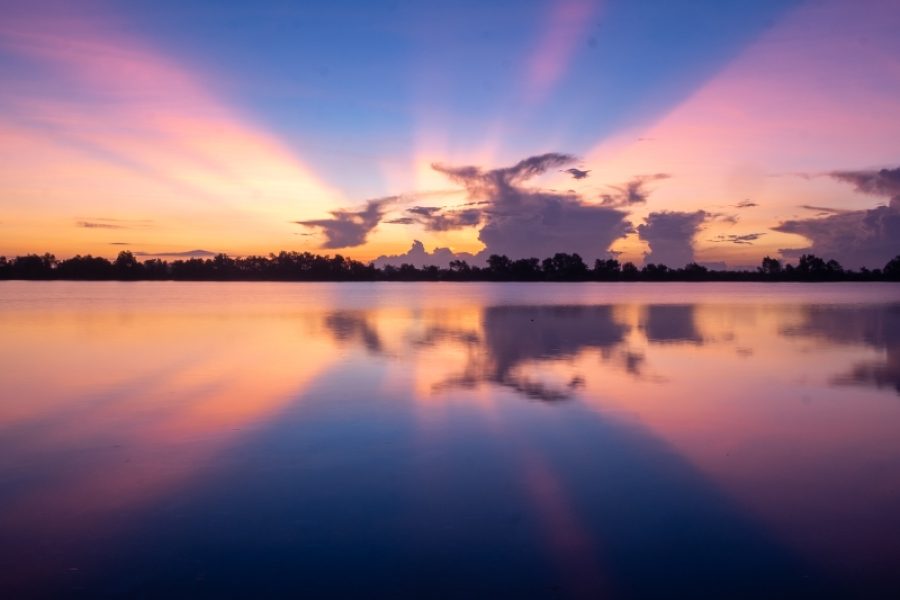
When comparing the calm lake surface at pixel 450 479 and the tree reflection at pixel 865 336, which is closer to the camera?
the calm lake surface at pixel 450 479

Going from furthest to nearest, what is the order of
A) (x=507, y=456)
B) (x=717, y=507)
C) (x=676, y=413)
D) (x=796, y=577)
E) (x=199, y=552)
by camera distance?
(x=676, y=413) < (x=507, y=456) < (x=717, y=507) < (x=199, y=552) < (x=796, y=577)

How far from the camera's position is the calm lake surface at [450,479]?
4.88 metres

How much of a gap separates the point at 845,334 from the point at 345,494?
70.6 ft

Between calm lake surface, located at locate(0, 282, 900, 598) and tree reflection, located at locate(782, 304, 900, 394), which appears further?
tree reflection, located at locate(782, 304, 900, 394)

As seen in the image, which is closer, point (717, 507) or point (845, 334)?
point (717, 507)

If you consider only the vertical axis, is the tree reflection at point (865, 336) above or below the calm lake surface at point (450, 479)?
above

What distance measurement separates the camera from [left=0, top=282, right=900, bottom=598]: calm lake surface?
16.0 feet

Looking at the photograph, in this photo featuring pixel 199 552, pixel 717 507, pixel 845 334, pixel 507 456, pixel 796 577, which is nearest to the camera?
pixel 796 577

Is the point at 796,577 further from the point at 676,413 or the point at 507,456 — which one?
the point at 676,413

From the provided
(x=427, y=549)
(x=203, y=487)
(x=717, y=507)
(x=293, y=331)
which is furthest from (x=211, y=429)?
(x=293, y=331)

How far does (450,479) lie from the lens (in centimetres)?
699

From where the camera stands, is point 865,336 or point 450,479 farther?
point 865,336

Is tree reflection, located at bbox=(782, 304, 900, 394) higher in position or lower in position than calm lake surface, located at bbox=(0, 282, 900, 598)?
higher

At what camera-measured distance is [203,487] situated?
6.66 m
